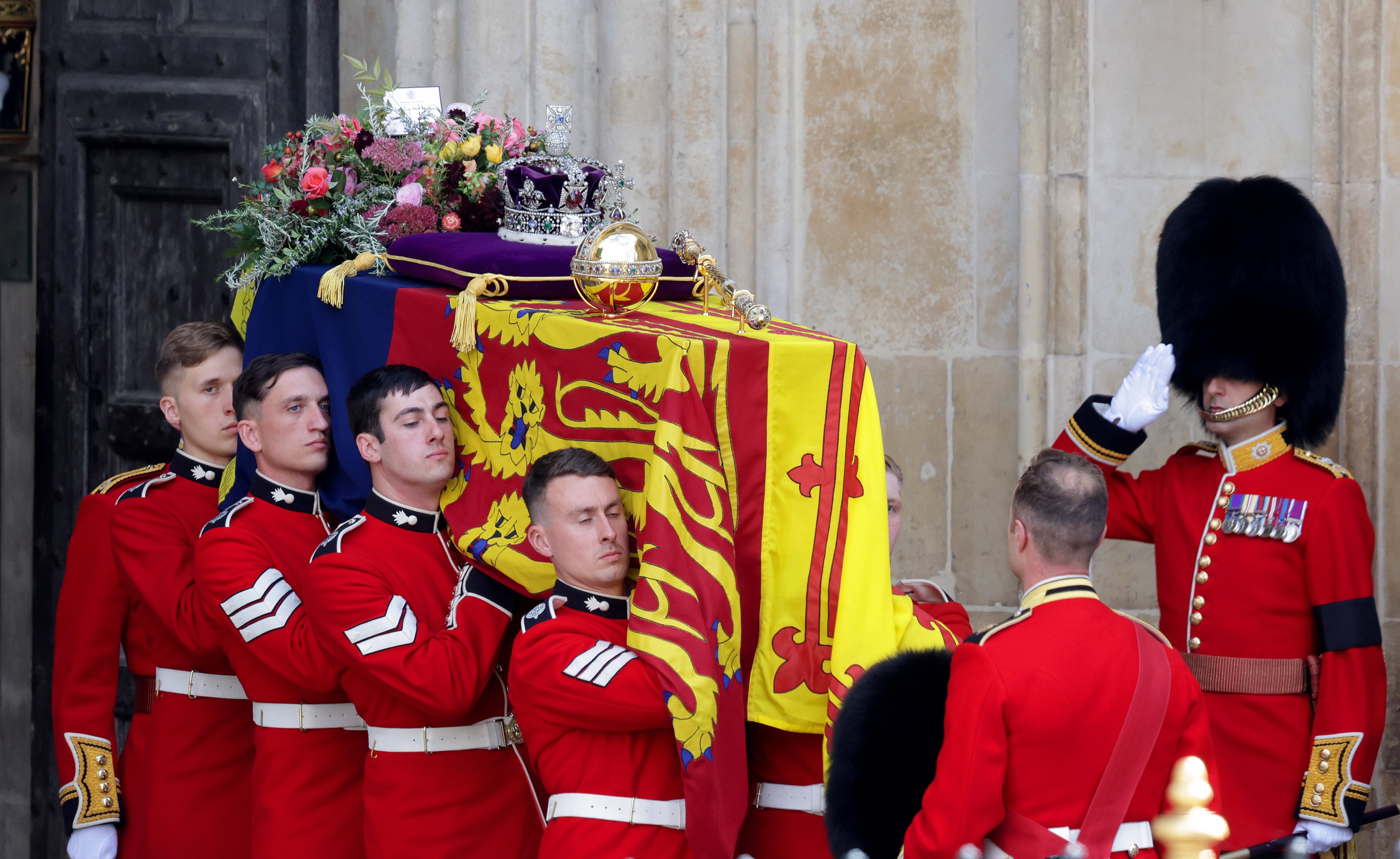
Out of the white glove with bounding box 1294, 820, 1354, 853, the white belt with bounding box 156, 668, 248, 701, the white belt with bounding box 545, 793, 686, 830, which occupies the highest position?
the white belt with bounding box 156, 668, 248, 701

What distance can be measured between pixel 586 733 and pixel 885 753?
0.55 m

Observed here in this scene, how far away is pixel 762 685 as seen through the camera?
2.40 meters

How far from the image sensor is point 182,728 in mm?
3352

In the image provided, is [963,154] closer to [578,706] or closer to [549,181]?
[549,181]

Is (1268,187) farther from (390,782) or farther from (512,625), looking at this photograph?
(390,782)

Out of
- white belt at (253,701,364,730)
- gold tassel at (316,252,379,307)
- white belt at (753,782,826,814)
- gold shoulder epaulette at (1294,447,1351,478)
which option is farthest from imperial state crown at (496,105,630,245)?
→ gold shoulder epaulette at (1294,447,1351,478)

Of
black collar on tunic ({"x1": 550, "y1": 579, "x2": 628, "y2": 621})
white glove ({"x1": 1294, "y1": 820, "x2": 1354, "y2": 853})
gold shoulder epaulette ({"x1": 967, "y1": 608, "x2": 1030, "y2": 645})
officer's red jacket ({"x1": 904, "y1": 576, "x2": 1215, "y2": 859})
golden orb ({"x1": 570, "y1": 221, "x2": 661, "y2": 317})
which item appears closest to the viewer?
officer's red jacket ({"x1": 904, "y1": 576, "x2": 1215, "y2": 859})

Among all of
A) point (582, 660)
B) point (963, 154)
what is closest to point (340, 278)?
point (582, 660)

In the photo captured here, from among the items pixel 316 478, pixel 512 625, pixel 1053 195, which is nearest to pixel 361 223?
pixel 316 478

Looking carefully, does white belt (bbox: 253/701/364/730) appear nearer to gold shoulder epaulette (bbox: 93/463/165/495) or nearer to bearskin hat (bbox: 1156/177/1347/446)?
gold shoulder epaulette (bbox: 93/463/165/495)

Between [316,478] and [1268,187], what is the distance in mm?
2269

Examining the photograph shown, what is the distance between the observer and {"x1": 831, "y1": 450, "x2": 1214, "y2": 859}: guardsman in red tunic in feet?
7.03

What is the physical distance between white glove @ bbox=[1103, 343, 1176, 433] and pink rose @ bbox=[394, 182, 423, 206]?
1662 millimetres

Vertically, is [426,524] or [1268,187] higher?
[1268,187]
